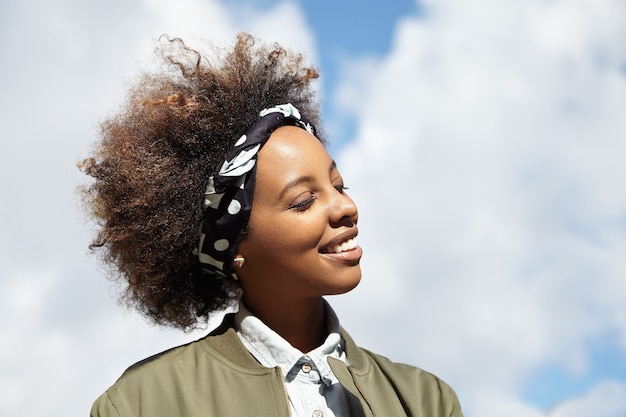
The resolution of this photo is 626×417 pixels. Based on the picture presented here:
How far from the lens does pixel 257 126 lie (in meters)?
3.45

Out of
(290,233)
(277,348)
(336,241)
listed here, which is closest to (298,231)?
(290,233)

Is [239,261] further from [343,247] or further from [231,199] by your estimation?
[343,247]

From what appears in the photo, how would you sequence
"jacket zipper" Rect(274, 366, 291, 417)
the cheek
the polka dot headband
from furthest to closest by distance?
the polka dot headband, the cheek, "jacket zipper" Rect(274, 366, 291, 417)

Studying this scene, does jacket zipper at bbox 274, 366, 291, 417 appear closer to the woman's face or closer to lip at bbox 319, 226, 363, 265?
the woman's face

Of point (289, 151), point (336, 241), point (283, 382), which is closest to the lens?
point (283, 382)

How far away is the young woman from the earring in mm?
18

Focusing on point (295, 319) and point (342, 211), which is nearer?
point (342, 211)

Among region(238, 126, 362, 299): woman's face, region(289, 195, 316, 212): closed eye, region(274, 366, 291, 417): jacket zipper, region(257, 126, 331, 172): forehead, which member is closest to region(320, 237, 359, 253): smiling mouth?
region(238, 126, 362, 299): woman's face

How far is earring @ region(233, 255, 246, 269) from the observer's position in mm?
3350

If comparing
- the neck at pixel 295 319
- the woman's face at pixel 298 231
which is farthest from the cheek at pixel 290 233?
the neck at pixel 295 319

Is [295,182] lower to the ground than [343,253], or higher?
higher

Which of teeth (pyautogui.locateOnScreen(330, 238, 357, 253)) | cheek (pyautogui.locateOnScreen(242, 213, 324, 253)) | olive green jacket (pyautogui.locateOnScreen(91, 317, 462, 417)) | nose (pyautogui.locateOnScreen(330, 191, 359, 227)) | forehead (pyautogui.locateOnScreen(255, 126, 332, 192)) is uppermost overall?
forehead (pyautogui.locateOnScreen(255, 126, 332, 192))

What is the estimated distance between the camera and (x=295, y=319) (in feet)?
11.1

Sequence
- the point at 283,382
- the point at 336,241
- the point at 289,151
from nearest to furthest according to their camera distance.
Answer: the point at 283,382, the point at 336,241, the point at 289,151
